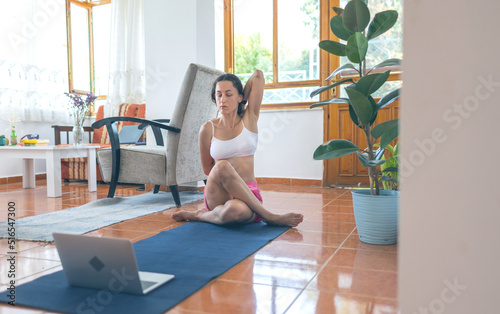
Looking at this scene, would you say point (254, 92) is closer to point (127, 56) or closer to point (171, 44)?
point (171, 44)

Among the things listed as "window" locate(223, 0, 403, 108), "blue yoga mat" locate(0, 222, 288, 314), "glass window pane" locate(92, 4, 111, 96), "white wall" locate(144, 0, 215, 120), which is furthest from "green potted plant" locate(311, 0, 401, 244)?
"glass window pane" locate(92, 4, 111, 96)

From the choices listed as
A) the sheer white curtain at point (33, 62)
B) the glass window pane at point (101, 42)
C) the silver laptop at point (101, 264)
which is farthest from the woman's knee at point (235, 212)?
the glass window pane at point (101, 42)

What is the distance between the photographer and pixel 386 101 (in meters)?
1.95

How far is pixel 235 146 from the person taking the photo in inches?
96.3

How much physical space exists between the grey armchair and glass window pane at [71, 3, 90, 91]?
10.7 feet

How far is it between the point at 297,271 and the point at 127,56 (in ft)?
15.7

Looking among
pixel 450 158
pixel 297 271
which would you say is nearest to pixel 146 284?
pixel 297 271

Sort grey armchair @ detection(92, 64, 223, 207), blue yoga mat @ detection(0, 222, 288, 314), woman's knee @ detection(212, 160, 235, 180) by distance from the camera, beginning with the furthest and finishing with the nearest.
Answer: grey armchair @ detection(92, 64, 223, 207) < woman's knee @ detection(212, 160, 235, 180) < blue yoga mat @ detection(0, 222, 288, 314)

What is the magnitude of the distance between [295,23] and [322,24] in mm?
343

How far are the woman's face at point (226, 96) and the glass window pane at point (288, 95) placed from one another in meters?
2.36

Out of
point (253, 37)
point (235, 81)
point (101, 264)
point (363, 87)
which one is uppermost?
point (253, 37)

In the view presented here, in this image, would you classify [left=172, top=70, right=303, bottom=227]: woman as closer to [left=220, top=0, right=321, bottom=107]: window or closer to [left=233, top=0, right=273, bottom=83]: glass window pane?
[left=220, top=0, right=321, bottom=107]: window

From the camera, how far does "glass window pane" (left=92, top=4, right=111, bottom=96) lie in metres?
6.21

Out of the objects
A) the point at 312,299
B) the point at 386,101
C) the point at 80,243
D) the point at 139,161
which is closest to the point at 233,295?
the point at 312,299
